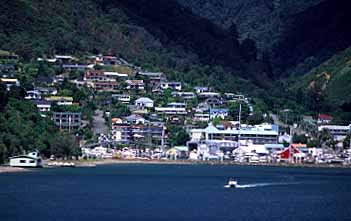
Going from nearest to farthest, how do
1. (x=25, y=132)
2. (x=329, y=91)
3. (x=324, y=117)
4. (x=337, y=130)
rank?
(x=25, y=132), (x=337, y=130), (x=324, y=117), (x=329, y=91)

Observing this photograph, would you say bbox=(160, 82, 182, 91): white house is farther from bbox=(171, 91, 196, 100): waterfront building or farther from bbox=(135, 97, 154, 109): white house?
bbox=(135, 97, 154, 109): white house

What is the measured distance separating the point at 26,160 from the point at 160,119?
39.4 metres

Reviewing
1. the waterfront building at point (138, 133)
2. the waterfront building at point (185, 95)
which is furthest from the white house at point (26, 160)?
the waterfront building at point (185, 95)

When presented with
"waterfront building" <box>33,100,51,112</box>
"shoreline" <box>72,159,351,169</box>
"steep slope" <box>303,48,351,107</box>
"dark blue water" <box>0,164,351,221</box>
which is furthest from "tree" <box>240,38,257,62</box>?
"dark blue water" <box>0,164,351,221</box>

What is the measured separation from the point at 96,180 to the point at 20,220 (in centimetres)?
2820

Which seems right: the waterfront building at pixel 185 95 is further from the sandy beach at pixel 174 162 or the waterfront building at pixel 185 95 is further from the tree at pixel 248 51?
the tree at pixel 248 51

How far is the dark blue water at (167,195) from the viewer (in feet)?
195

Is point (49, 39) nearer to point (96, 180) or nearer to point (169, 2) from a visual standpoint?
point (169, 2)

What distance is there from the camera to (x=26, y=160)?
9094 centimetres

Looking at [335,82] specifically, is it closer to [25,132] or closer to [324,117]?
[324,117]

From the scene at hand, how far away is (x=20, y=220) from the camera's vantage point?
54.3m

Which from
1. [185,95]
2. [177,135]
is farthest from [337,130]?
[177,135]

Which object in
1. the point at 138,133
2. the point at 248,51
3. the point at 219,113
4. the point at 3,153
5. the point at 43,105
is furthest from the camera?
the point at 248,51

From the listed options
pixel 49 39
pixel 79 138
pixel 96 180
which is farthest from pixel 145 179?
pixel 49 39
